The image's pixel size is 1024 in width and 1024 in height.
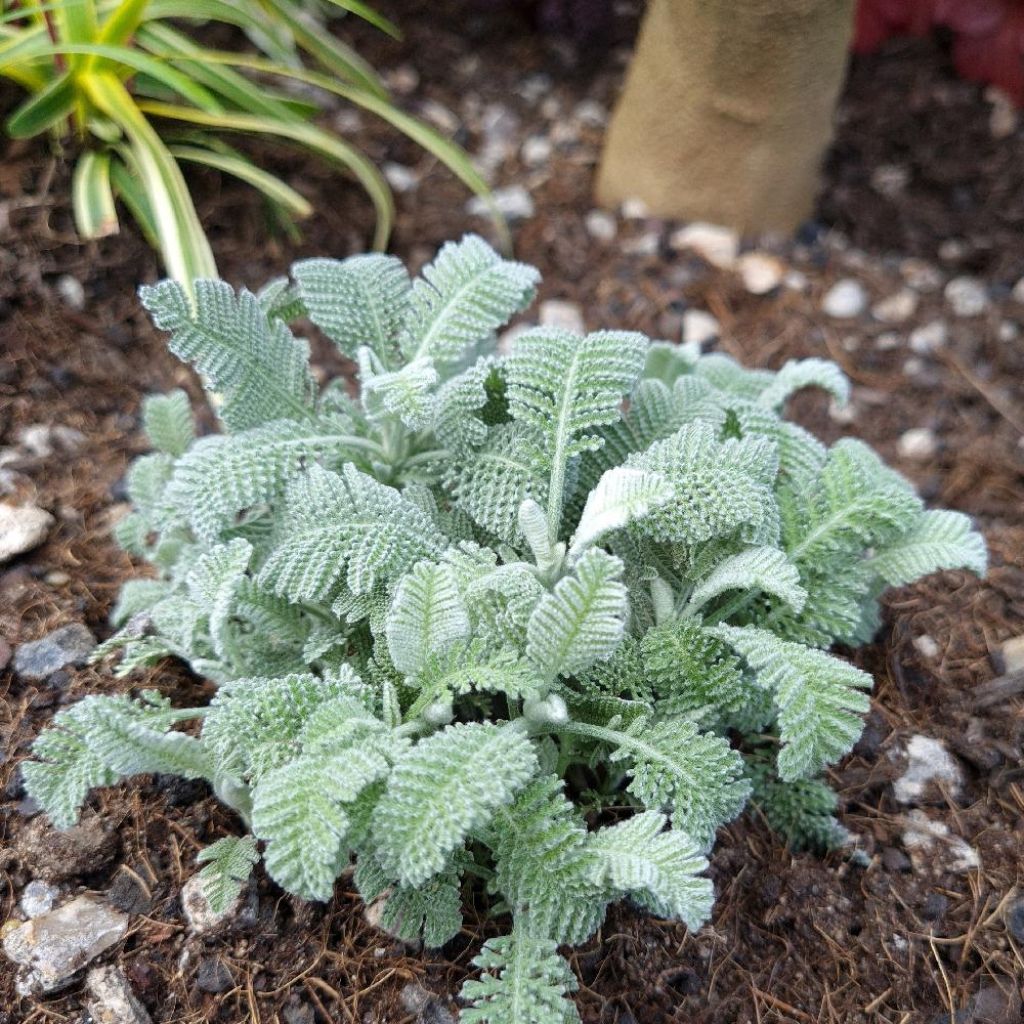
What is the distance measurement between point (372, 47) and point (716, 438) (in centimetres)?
213

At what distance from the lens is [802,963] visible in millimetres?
1363

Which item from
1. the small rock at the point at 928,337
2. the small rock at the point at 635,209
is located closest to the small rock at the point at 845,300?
the small rock at the point at 928,337

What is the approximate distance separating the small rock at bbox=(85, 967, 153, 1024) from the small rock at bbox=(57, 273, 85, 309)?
1.35 metres

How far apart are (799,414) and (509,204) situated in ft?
3.13

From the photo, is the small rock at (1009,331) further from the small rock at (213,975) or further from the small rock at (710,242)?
the small rock at (213,975)

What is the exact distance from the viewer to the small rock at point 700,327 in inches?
94.5

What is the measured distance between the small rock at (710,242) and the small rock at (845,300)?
0.25 meters

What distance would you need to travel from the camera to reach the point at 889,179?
2742mm

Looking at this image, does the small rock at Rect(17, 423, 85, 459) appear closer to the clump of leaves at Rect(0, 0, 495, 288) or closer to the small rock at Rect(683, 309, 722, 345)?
the clump of leaves at Rect(0, 0, 495, 288)

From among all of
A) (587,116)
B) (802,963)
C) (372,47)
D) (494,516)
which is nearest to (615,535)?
(494,516)

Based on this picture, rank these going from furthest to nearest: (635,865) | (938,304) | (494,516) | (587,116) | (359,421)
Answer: (587,116) → (938,304) → (359,421) → (494,516) → (635,865)

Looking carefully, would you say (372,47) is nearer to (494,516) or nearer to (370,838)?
(494,516)

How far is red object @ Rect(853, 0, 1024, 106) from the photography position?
2.74m

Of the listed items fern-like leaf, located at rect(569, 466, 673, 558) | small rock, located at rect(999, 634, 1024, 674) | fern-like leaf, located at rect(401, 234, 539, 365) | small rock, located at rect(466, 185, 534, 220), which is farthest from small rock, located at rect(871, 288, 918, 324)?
fern-like leaf, located at rect(569, 466, 673, 558)
